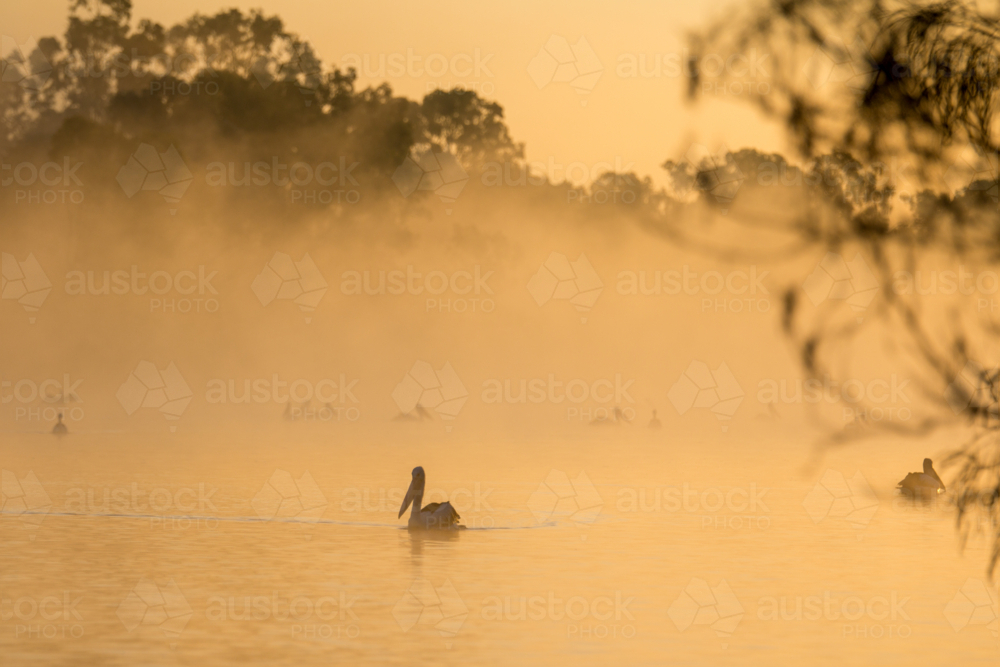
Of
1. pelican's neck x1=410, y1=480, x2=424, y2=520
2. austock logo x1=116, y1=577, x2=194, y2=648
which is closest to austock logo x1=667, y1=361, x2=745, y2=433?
pelican's neck x1=410, y1=480, x2=424, y2=520

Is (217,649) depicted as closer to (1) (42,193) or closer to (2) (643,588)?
(2) (643,588)

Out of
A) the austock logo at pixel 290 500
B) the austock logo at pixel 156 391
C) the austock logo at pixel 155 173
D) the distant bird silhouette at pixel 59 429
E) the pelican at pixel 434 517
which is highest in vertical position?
the austock logo at pixel 155 173

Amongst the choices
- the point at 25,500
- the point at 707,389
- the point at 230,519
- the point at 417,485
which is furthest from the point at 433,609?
the point at 707,389

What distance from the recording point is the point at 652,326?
155000 millimetres

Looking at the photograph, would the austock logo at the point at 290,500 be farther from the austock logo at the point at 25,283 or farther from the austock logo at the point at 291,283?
the austock logo at the point at 25,283

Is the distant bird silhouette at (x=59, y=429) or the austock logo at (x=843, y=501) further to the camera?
the distant bird silhouette at (x=59, y=429)

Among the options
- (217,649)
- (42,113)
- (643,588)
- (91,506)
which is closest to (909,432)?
(217,649)

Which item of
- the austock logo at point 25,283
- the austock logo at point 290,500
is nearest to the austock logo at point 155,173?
the austock logo at point 25,283

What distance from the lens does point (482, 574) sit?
2442cm

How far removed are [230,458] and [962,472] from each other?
156 feet

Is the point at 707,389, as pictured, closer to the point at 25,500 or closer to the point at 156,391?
the point at 156,391

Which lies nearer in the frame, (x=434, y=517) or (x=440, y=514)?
(x=440, y=514)

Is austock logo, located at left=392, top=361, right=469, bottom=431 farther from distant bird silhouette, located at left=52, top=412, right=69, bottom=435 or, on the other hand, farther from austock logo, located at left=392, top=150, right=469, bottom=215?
distant bird silhouette, located at left=52, top=412, right=69, bottom=435

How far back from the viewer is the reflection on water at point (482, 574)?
1859 cm
